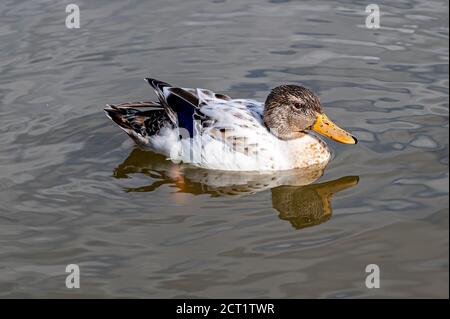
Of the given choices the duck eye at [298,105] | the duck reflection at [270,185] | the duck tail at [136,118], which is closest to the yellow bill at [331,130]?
the duck eye at [298,105]

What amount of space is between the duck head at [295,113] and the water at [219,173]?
45 cm

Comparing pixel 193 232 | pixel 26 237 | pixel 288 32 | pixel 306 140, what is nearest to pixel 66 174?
pixel 26 237

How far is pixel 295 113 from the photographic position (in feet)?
34.8

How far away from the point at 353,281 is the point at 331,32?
6.31 m

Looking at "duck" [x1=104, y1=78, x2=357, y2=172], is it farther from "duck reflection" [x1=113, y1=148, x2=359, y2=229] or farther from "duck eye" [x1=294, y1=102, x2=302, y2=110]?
"duck reflection" [x1=113, y1=148, x2=359, y2=229]

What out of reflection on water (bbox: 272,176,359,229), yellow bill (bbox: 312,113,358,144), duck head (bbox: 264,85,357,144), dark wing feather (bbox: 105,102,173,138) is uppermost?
dark wing feather (bbox: 105,102,173,138)

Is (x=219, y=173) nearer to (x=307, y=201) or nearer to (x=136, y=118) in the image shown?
(x=307, y=201)

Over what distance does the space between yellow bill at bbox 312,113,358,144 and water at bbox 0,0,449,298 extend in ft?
0.94

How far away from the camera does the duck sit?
10.4m

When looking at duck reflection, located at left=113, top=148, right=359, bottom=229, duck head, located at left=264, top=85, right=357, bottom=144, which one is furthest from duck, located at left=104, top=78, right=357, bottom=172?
duck reflection, located at left=113, top=148, right=359, bottom=229

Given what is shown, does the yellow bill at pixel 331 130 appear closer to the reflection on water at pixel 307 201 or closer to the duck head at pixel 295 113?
the duck head at pixel 295 113

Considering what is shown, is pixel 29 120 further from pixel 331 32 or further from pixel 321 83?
pixel 331 32

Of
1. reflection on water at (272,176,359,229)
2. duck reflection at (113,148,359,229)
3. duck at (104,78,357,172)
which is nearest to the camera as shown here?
reflection on water at (272,176,359,229)

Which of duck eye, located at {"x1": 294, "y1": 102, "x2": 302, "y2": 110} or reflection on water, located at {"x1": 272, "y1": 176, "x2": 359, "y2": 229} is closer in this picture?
reflection on water, located at {"x1": 272, "y1": 176, "x2": 359, "y2": 229}
